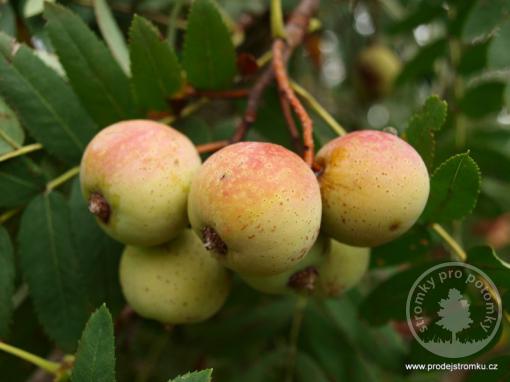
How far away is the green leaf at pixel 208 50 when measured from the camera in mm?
1464

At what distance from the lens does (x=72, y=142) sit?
58.3 inches

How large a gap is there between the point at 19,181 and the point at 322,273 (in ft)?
2.47

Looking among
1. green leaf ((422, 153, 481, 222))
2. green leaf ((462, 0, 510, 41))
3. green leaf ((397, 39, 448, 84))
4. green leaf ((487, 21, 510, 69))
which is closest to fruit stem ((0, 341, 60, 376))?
green leaf ((422, 153, 481, 222))

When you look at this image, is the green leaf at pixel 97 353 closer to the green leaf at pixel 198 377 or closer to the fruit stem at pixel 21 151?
the green leaf at pixel 198 377

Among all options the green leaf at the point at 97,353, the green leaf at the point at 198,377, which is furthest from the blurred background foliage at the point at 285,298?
the green leaf at the point at 198,377

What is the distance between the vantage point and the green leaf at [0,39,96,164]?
4.58 feet

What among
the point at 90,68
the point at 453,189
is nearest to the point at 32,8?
the point at 90,68

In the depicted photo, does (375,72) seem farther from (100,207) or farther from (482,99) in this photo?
(100,207)

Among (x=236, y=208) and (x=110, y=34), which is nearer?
(x=236, y=208)

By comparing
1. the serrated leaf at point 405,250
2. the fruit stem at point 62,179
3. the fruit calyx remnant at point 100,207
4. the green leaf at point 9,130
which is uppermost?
the green leaf at point 9,130

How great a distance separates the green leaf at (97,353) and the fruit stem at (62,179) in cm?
52

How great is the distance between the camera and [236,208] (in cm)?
106

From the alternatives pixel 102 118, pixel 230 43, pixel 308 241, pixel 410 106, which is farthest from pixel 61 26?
pixel 410 106

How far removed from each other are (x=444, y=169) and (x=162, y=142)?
1.98ft
